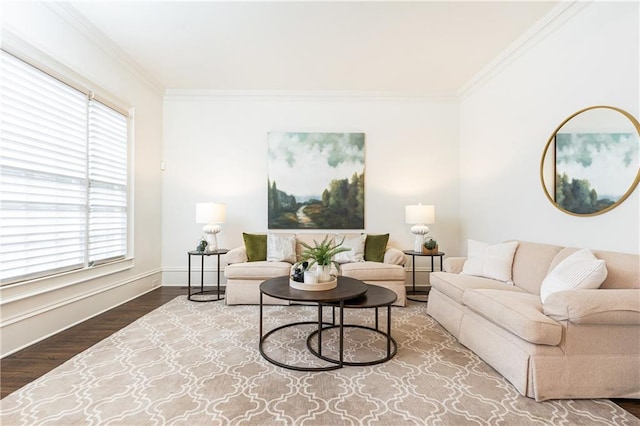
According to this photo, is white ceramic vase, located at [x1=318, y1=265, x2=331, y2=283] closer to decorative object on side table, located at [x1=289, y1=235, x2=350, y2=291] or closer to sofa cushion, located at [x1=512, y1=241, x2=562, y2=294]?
decorative object on side table, located at [x1=289, y1=235, x2=350, y2=291]

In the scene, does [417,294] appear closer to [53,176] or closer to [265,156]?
[265,156]

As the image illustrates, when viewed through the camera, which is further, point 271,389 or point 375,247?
point 375,247

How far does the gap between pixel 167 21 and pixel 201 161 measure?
2.07 metres

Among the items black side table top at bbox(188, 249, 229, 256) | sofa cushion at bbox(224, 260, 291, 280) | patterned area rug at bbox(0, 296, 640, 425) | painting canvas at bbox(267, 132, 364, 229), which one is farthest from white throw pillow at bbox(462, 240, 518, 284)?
black side table top at bbox(188, 249, 229, 256)

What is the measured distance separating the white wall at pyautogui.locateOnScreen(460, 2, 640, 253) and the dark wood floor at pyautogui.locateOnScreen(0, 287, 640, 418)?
57.6 inches

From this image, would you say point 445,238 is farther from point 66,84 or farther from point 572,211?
point 66,84

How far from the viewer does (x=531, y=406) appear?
1.78 meters

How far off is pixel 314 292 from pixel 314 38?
8.73 feet

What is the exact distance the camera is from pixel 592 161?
8.50ft

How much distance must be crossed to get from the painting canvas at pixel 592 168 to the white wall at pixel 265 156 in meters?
1.91

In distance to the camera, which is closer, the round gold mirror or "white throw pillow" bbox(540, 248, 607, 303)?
"white throw pillow" bbox(540, 248, 607, 303)

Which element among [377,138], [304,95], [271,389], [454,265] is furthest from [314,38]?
[271,389]

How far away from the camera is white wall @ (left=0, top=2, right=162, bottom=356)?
2416 mm

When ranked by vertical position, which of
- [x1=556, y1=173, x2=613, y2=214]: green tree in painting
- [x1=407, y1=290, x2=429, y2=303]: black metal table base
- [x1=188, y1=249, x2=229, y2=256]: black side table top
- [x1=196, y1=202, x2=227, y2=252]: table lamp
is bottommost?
[x1=407, y1=290, x2=429, y2=303]: black metal table base
